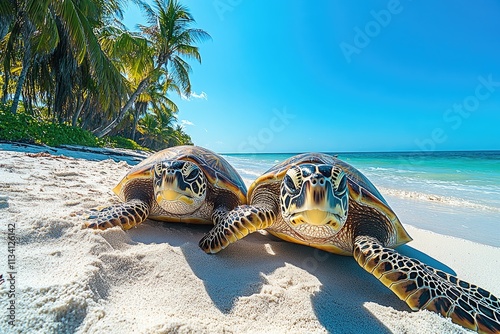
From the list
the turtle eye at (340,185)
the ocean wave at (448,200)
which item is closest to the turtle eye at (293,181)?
the turtle eye at (340,185)

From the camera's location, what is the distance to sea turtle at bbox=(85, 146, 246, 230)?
2.01 metres

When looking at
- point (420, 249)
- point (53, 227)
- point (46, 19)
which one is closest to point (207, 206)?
point (53, 227)

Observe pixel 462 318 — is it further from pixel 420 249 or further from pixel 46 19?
pixel 46 19

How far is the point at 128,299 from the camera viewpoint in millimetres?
1173

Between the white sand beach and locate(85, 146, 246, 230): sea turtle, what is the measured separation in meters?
0.17

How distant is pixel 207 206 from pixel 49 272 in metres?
1.35

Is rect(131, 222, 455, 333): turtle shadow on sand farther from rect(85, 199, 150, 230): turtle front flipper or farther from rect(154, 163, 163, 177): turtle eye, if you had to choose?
rect(154, 163, 163, 177): turtle eye

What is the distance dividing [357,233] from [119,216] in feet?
6.14

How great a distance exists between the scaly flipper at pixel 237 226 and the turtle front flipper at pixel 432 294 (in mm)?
685

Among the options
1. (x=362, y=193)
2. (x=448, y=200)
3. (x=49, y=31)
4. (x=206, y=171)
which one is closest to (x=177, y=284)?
(x=206, y=171)

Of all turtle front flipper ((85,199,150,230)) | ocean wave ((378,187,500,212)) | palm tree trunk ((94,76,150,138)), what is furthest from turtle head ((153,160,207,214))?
palm tree trunk ((94,76,150,138))

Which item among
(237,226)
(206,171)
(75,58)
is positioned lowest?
(237,226)

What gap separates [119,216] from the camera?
196 centimetres

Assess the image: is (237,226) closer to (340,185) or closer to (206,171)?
(340,185)
